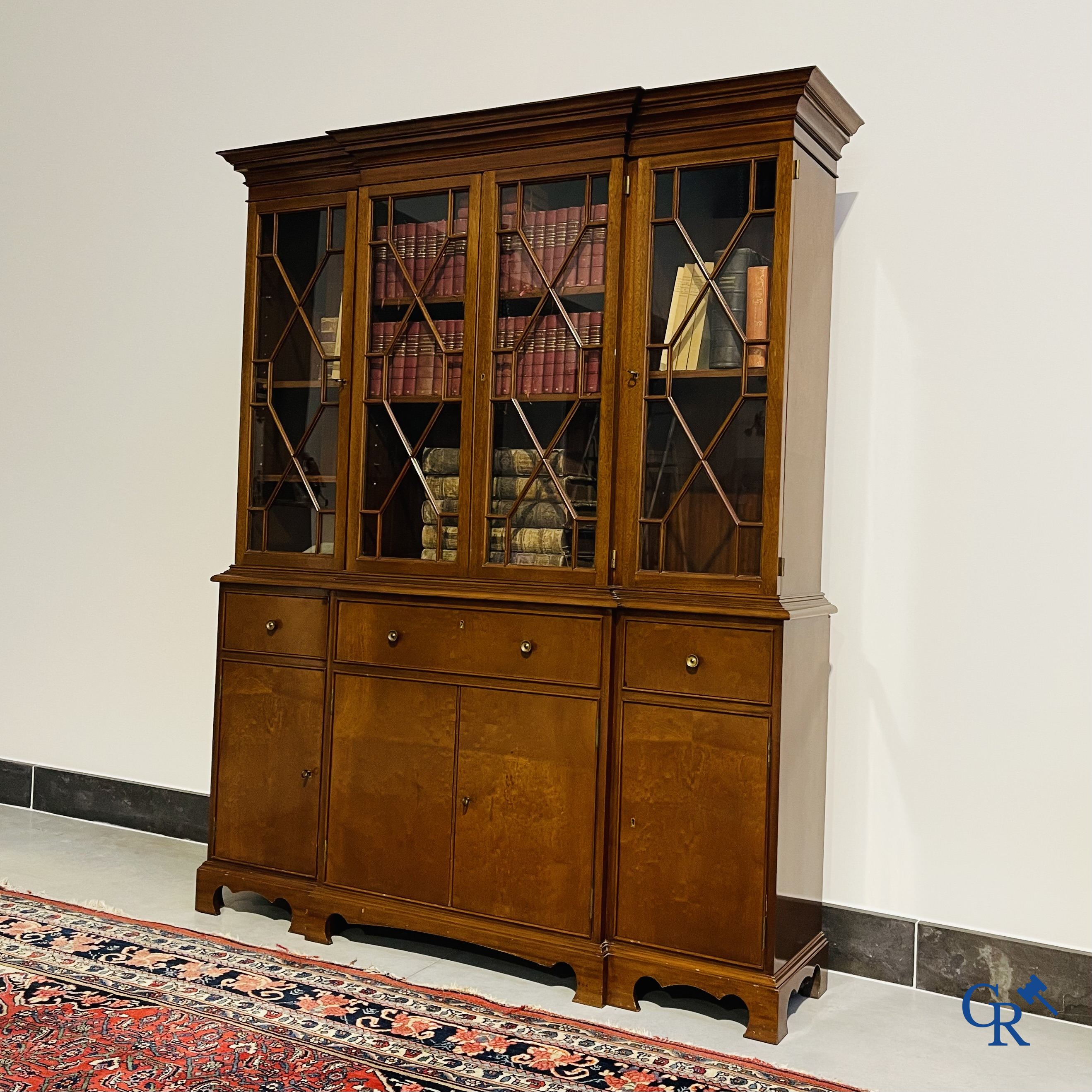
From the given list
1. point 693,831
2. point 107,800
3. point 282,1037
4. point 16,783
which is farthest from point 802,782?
point 16,783

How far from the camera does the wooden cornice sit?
107 inches

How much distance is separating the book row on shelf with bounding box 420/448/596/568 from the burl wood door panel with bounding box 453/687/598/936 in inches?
14.0

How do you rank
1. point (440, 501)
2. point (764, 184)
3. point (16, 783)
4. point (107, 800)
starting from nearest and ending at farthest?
point (764, 184) → point (440, 501) → point (107, 800) → point (16, 783)

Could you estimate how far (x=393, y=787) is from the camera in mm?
3139

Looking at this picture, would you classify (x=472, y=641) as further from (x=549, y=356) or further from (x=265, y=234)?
(x=265, y=234)

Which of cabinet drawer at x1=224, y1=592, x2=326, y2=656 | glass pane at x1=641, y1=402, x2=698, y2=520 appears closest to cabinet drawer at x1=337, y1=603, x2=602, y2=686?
cabinet drawer at x1=224, y1=592, x2=326, y2=656

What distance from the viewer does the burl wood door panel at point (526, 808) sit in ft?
9.47

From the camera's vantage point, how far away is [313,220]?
11.2 ft

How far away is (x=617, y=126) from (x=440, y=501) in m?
1.03

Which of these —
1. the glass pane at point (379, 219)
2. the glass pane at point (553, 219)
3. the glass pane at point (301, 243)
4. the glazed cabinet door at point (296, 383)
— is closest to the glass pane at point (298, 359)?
the glazed cabinet door at point (296, 383)

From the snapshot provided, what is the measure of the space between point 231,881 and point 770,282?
2200 millimetres

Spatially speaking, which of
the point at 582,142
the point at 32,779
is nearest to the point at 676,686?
the point at 582,142

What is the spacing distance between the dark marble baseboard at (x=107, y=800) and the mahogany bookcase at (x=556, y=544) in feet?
2.65

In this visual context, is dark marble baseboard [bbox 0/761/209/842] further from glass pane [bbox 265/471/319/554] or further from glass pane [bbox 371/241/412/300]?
glass pane [bbox 371/241/412/300]
